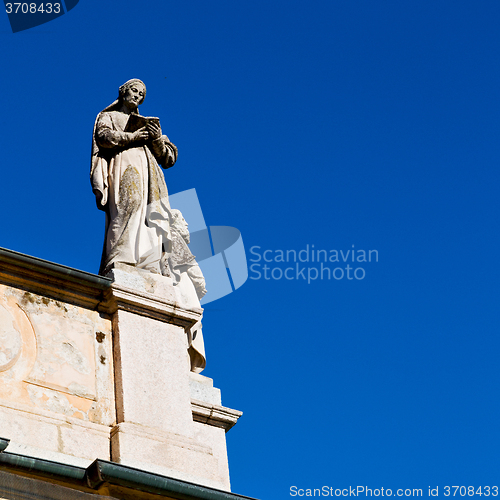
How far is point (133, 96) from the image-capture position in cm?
1104

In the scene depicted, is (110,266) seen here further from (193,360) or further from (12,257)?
(193,360)

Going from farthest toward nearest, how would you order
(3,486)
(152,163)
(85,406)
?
(152,163) → (85,406) → (3,486)

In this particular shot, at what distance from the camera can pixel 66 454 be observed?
26.2ft

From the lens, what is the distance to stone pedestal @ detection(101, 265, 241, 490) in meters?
8.38

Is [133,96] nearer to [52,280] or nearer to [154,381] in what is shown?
[52,280]

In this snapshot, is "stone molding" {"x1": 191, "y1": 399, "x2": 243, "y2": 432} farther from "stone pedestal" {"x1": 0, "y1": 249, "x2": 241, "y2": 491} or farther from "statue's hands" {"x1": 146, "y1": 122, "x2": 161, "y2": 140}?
"statue's hands" {"x1": 146, "y1": 122, "x2": 161, "y2": 140}

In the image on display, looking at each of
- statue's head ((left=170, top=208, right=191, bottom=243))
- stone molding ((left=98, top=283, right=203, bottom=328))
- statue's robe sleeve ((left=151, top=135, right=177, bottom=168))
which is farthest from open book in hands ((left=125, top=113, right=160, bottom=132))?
stone molding ((left=98, top=283, right=203, bottom=328))

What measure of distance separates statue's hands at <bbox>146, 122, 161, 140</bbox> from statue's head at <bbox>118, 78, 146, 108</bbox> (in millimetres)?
436

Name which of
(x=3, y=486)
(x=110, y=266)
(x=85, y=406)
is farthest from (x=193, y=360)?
(x=3, y=486)

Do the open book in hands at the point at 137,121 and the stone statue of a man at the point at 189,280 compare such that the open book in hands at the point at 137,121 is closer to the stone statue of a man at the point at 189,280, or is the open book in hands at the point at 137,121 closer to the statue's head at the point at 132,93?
the statue's head at the point at 132,93

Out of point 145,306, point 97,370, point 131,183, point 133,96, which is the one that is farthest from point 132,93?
point 97,370

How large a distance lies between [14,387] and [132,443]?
110 cm

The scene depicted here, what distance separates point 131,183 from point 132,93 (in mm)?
1342

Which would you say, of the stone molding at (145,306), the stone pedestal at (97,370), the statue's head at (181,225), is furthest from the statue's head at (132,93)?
the stone molding at (145,306)
